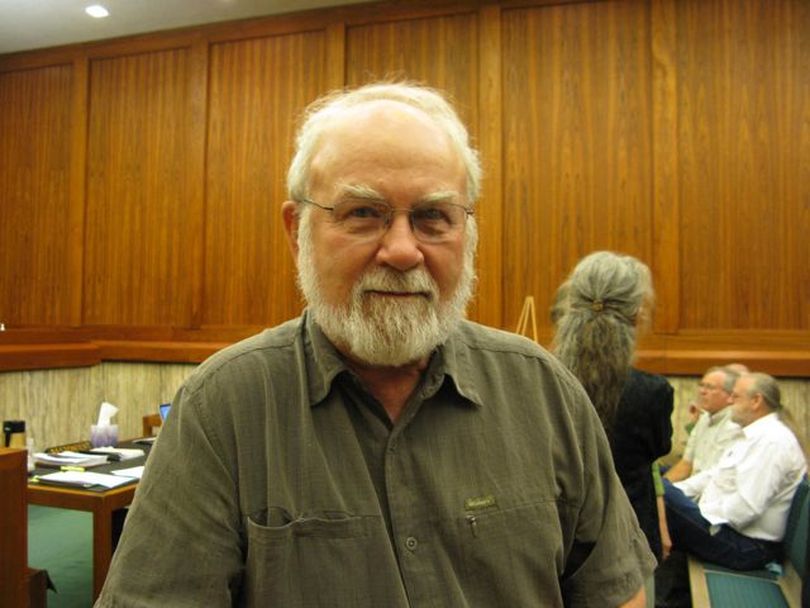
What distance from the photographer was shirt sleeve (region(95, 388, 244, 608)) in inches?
36.1

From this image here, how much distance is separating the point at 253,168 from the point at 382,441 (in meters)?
5.12

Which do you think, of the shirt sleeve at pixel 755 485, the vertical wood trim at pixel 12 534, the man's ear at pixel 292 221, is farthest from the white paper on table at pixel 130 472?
the shirt sleeve at pixel 755 485

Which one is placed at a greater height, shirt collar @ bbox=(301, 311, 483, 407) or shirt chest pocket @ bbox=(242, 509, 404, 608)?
shirt collar @ bbox=(301, 311, 483, 407)

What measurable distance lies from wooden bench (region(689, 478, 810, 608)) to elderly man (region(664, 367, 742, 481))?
88 centimetres

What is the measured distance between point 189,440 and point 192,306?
520cm

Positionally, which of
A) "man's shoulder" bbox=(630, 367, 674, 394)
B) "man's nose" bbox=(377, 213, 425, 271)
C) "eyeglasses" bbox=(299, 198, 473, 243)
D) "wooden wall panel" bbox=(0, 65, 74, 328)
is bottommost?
"man's shoulder" bbox=(630, 367, 674, 394)

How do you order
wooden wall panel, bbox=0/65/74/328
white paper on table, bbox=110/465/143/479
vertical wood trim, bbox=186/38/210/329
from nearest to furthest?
white paper on table, bbox=110/465/143/479 < vertical wood trim, bbox=186/38/210/329 < wooden wall panel, bbox=0/65/74/328

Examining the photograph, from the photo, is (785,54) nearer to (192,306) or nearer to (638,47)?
(638,47)

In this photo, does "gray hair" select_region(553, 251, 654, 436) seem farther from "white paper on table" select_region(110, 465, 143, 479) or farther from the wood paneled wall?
the wood paneled wall

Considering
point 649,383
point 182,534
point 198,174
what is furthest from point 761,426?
point 198,174

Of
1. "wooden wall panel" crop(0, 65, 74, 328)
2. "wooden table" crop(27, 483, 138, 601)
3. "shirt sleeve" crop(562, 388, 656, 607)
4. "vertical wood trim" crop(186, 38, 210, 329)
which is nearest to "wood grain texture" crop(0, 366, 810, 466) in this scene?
"vertical wood trim" crop(186, 38, 210, 329)

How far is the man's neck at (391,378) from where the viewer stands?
44.2 inches

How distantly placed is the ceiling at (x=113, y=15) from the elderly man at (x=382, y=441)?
4.92m

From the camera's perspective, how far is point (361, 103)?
112 cm
